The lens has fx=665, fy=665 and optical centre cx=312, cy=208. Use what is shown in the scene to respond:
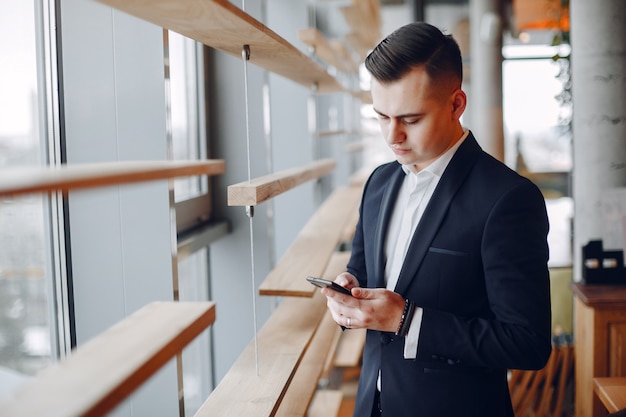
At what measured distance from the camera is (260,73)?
2.88 m

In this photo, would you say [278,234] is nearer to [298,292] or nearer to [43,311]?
[298,292]

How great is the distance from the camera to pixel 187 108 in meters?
2.74

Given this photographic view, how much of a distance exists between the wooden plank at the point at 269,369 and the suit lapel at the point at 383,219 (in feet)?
0.98

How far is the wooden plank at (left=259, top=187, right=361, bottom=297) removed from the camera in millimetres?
1914

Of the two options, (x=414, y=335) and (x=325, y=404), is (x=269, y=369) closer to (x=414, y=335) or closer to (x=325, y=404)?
(x=414, y=335)

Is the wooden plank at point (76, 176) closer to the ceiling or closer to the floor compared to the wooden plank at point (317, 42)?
closer to the floor

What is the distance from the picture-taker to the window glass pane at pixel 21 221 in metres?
1.43

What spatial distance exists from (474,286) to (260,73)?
5.44 ft

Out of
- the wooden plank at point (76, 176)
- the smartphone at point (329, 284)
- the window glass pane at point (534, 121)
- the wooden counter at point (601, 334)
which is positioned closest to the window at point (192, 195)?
the smartphone at point (329, 284)

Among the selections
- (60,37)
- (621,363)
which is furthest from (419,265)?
(621,363)

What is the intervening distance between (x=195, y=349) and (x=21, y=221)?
4.61 ft

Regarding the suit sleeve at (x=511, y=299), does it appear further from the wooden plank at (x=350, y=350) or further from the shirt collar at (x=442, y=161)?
the wooden plank at (x=350, y=350)

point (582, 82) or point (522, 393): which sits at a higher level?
point (582, 82)

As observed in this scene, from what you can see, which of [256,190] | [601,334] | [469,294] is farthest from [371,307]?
[601,334]
